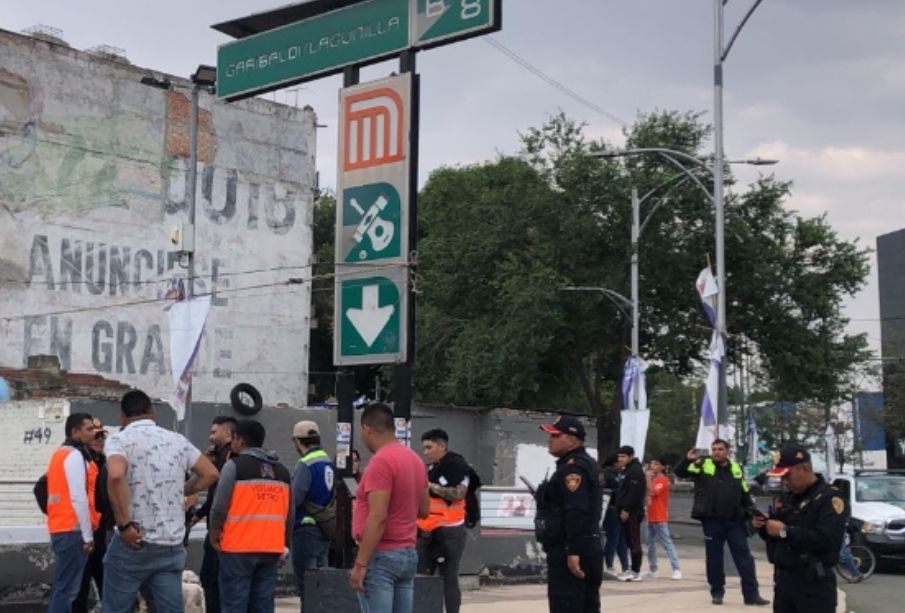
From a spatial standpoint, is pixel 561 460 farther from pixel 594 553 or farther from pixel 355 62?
pixel 355 62

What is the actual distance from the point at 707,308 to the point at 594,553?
15087 mm

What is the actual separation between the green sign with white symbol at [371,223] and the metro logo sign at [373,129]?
0.22m

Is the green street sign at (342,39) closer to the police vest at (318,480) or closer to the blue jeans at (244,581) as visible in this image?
the police vest at (318,480)

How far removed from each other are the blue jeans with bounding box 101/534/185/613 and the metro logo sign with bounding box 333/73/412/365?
236 centimetres

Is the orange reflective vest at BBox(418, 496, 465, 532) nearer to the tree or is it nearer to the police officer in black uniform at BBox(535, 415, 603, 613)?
the police officer in black uniform at BBox(535, 415, 603, 613)

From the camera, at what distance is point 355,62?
10375 millimetres

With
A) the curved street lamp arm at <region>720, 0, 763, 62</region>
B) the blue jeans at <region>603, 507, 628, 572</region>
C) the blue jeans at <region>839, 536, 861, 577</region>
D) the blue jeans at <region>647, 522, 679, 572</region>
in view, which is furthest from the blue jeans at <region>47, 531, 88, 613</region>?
the curved street lamp arm at <region>720, 0, 763, 62</region>

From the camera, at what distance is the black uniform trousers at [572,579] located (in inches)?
369

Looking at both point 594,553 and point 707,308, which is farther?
point 707,308

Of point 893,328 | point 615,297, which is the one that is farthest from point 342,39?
point 893,328

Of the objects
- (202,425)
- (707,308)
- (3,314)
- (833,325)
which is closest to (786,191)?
(833,325)

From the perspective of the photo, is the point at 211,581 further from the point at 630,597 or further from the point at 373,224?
the point at 630,597

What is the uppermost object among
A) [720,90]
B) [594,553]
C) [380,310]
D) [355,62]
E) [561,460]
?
[720,90]

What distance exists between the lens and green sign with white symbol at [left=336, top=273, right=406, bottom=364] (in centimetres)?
975
